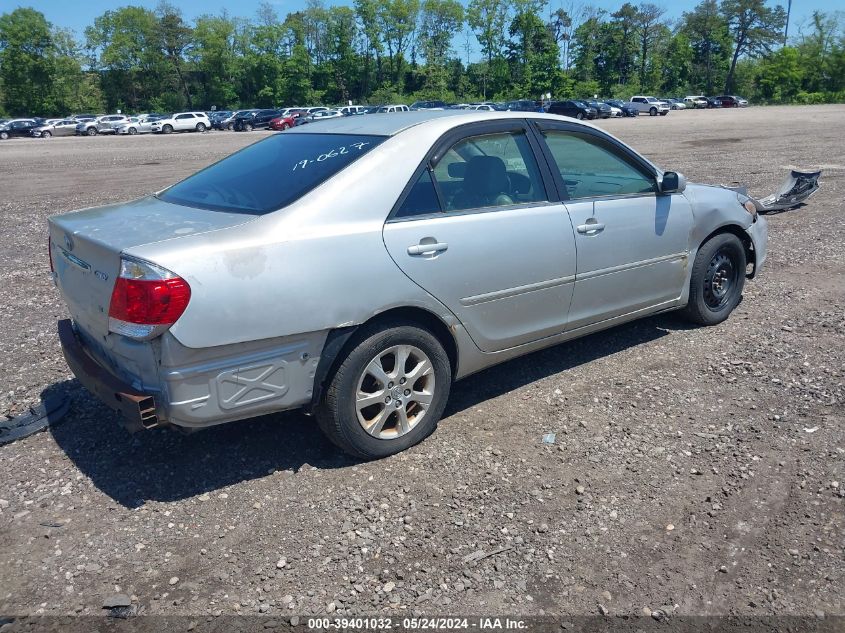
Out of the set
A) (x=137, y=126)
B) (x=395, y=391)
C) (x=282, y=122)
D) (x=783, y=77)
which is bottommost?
(x=137, y=126)

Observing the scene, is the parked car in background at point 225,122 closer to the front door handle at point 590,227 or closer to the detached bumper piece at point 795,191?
the detached bumper piece at point 795,191

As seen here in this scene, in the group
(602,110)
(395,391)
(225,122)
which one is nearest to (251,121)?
(225,122)

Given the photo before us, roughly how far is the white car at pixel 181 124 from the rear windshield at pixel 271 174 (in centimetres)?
5824

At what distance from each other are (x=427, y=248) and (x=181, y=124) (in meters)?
60.0

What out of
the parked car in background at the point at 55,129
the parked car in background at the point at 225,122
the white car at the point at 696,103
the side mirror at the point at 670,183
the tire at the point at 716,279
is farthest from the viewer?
the white car at the point at 696,103

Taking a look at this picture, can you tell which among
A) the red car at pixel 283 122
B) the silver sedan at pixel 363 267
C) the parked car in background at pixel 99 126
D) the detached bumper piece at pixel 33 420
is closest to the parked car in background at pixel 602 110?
the red car at pixel 283 122

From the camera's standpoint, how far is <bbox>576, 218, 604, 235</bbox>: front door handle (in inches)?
178

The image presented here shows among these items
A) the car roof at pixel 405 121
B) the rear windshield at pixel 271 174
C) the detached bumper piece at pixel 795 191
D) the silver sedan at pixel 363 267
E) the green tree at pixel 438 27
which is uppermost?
the green tree at pixel 438 27

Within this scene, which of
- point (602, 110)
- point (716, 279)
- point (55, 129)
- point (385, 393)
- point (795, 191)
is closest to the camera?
point (385, 393)

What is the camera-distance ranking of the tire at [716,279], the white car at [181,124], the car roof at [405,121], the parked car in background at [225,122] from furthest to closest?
the parked car in background at [225,122] → the white car at [181,124] → the tire at [716,279] → the car roof at [405,121]

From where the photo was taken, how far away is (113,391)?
3.35m

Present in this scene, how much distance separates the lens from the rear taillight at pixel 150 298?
3117mm

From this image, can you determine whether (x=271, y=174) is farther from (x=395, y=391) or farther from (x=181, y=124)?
(x=181, y=124)

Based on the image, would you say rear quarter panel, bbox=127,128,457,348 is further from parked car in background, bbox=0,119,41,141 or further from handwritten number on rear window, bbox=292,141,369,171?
parked car in background, bbox=0,119,41,141
